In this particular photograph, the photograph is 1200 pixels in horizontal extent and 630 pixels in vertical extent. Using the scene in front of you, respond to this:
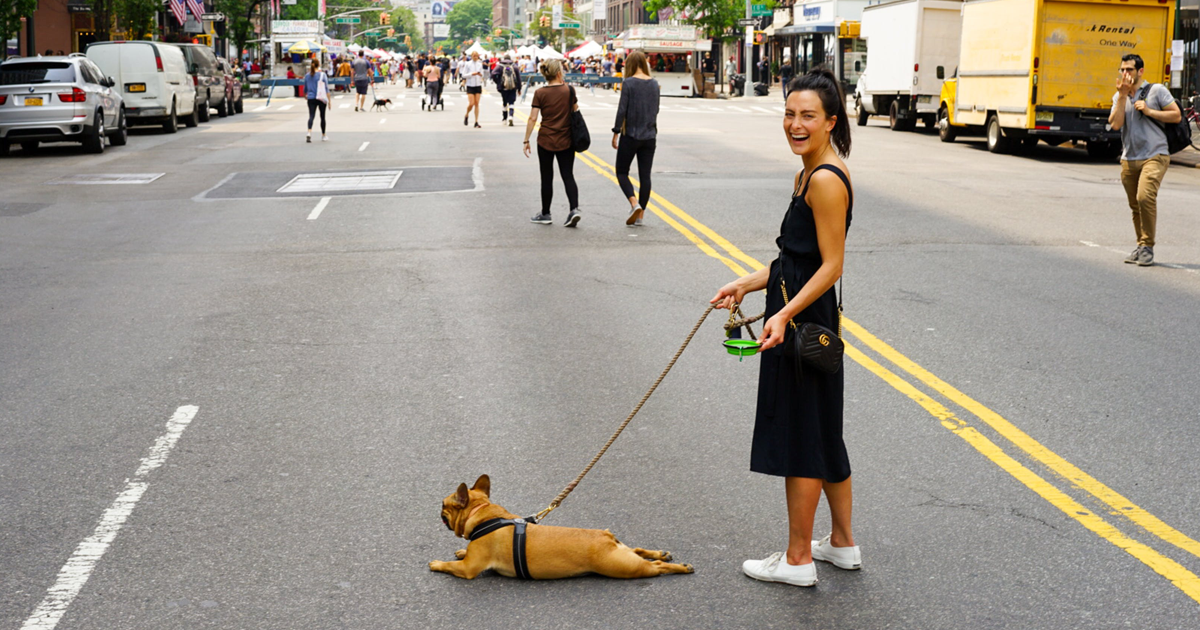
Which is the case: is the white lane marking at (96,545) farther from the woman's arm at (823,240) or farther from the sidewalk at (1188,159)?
the sidewalk at (1188,159)

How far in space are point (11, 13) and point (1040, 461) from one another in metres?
27.0

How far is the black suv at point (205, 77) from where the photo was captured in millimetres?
33406

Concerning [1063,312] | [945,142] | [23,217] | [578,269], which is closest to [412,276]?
[578,269]

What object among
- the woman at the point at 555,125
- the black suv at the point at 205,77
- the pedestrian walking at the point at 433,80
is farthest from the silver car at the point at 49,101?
the pedestrian walking at the point at 433,80

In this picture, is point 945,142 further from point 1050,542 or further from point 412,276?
point 1050,542

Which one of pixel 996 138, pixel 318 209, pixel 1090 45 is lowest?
pixel 318 209

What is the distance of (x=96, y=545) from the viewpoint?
4.73 m

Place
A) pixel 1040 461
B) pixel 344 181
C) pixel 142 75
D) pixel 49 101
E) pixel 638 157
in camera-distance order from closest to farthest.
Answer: pixel 1040 461
pixel 638 157
pixel 344 181
pixel 49 101
pixel 142 75

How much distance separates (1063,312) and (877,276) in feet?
5.88

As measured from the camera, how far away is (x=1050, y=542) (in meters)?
4.74

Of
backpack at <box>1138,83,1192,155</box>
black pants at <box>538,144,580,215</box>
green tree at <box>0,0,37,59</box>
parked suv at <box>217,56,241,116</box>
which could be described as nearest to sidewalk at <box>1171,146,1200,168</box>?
backpack at <box>1138,83,1192,155</box>

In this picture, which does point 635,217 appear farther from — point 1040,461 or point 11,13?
point 11,13

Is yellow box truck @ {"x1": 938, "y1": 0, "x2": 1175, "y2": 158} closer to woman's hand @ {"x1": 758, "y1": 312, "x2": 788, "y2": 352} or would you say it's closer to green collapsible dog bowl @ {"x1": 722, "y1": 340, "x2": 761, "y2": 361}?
woman's hand @ {"x1": 758, "y1": 312, "x2": 788, "y2": 352}

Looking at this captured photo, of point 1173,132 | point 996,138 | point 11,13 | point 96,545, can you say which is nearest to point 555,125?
point 1173,132
